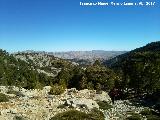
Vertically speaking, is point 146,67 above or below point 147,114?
above

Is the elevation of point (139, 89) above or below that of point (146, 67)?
below

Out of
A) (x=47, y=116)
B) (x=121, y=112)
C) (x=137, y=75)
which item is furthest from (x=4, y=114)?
(x=137, y=75)

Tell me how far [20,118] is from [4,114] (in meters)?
2.82

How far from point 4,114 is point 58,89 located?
3117 centimetres

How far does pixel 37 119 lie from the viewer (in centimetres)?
4097

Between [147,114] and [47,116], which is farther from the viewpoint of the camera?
[147,114]

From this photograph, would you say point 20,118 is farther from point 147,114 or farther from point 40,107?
point 147,114

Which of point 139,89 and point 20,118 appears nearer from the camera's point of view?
point 20,118

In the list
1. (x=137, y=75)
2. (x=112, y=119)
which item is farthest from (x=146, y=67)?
(x=112, y=119)

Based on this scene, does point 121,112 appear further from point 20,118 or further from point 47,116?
point 20,118

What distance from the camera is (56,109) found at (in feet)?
156

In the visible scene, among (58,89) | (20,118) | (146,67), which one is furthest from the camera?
(146,67)

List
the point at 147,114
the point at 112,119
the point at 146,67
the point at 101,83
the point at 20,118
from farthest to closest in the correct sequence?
1. the point at 101,83
2. the point at 146,67
3. the point at 147,114
4. the point at 112,119
5. the point at 20,118

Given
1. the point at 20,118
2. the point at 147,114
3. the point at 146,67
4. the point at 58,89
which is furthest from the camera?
the point at 146,67
